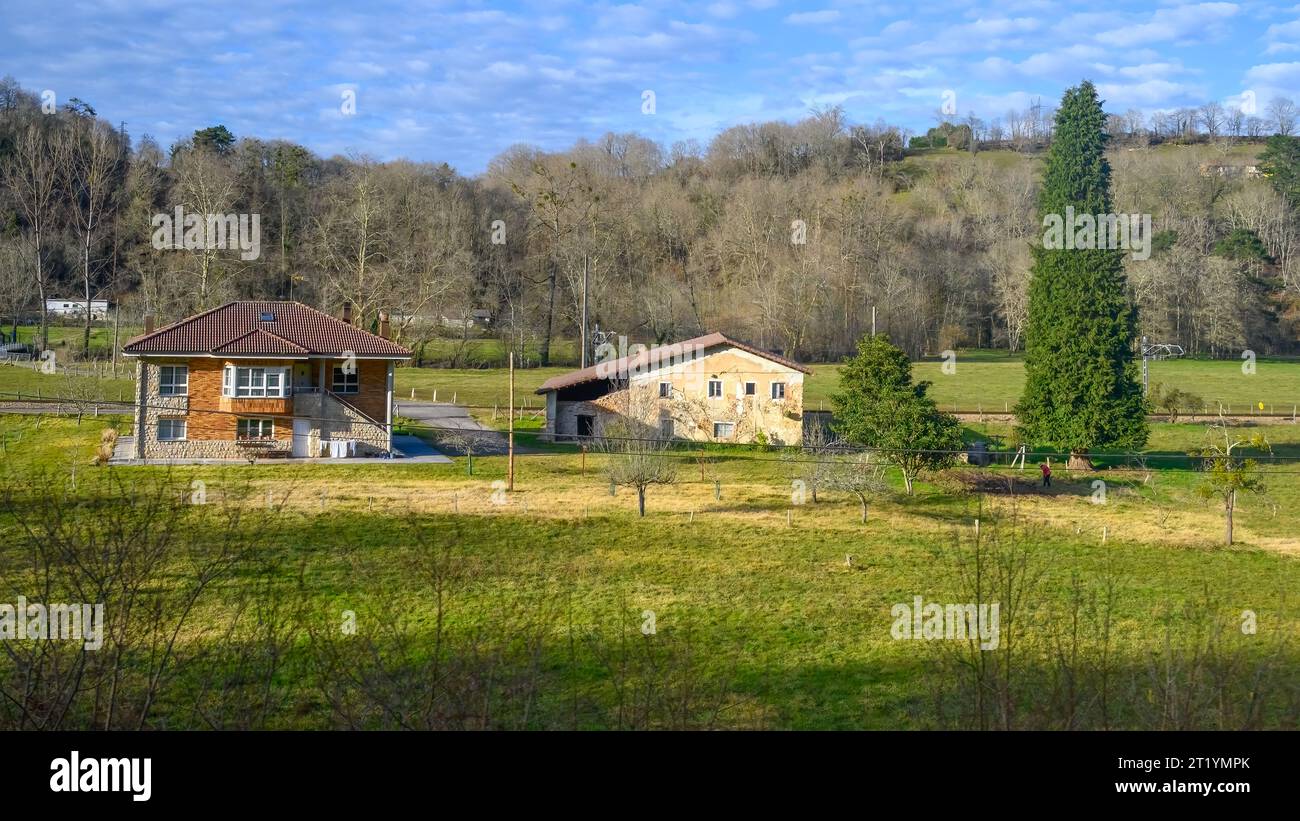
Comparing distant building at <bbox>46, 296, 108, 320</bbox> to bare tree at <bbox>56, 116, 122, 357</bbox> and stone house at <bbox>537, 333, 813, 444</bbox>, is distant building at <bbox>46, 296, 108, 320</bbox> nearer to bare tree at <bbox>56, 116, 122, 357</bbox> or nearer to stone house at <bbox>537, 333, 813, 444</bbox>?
bare tree at <bbox>56, 116, 122, 357</bbox>

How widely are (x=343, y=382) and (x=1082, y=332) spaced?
3167cm

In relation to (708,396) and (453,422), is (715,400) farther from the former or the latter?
(453,422)

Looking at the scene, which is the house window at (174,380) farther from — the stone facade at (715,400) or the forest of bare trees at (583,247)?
the forest of bare trees at (583,247)

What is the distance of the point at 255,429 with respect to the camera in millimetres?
39125

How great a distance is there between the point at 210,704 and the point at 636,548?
14754mm

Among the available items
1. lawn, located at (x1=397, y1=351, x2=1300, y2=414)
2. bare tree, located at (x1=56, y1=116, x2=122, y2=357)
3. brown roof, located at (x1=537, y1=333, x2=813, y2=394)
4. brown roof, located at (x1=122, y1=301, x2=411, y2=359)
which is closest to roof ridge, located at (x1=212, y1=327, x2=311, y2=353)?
brown roof, located at (x1=122, y1=301, x2=411, y2=359)

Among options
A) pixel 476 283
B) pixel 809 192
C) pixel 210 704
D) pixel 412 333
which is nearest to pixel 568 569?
pixel 210 704

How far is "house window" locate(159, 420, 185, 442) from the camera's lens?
3812 centimetres

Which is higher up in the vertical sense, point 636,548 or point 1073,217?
point 1073,217

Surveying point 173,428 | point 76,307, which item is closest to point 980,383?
point 173,428

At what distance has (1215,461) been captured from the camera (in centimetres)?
3162

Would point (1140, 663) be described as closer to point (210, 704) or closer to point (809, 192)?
point (210, 704)
